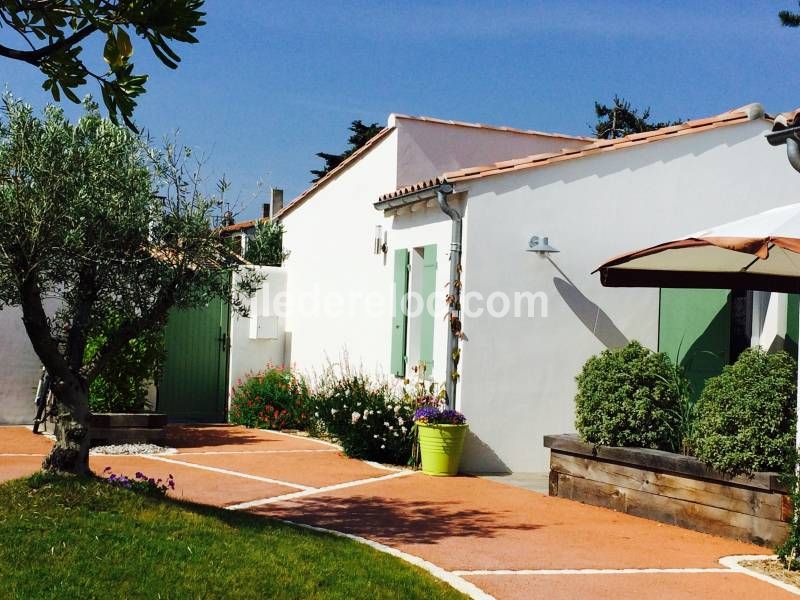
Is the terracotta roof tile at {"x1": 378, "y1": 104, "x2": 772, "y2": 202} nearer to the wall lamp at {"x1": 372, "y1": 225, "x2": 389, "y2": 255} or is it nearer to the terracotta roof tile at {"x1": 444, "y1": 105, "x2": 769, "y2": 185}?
the terracotta roof tile at {"x1": 444, "y1": 105, "x2": 769, "y2": 185}

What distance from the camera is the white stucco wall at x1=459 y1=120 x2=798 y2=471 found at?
434 inches

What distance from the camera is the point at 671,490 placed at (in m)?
8.27

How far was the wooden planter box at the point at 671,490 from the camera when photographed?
292 inches

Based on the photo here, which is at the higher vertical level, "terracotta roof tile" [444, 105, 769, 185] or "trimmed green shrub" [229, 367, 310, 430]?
"terracotta roof tile" [444, 105, 769, 185]

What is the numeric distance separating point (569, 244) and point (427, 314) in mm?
1934

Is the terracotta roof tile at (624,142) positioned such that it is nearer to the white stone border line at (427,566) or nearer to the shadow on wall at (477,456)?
the shadow on wall at (477,456)

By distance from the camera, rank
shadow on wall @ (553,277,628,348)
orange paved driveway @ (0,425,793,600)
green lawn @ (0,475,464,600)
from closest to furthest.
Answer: green lawn @ (0,475,464,600), orange paved driveway @ (0,425,793,600), shadow on wall @ (553,277,628,348)

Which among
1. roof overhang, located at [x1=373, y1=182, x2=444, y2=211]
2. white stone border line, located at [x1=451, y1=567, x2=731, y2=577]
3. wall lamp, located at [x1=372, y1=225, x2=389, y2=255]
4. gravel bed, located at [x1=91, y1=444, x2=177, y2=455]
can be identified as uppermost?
roof overhang, located at [x1=373, y1=182, x2=444, y2=211]

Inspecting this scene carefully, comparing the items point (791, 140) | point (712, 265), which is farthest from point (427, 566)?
point (712, 265)

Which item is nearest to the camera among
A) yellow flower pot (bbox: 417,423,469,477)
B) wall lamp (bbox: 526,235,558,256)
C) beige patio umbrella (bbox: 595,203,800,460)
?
beige patio umbrella (bbox: 595,203,800,460)

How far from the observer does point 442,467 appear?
10.6 metres

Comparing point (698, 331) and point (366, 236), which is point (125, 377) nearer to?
point (366, 236)

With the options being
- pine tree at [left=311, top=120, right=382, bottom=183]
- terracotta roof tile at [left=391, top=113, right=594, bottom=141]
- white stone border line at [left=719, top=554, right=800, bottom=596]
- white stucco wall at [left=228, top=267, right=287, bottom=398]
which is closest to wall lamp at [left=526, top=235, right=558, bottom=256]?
terracotta roof tile at [left=391, top=113, right=594, bottom=141]

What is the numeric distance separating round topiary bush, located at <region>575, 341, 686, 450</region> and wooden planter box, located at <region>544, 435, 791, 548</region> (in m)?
0.20
